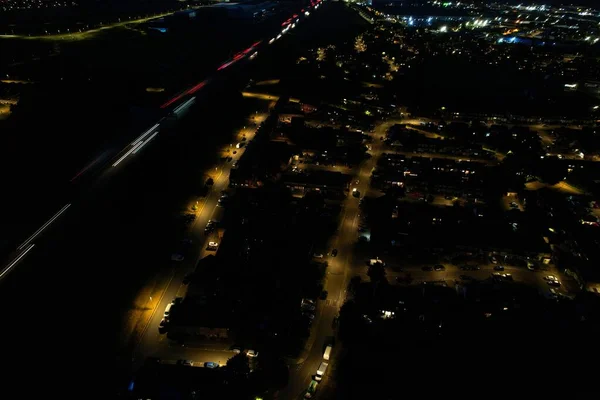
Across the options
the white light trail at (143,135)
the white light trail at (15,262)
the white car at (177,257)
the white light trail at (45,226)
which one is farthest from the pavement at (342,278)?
the white light trail at (143,135)

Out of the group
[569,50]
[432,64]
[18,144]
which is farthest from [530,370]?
[569,50]

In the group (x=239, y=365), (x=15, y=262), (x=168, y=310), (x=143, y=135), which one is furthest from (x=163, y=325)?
(x=143, y=135)

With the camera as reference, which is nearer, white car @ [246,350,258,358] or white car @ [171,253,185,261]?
white car @ [246,350,258,358]

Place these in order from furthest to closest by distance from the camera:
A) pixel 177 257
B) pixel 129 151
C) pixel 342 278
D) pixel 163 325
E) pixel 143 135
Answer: pixel 143 135 → pixel 129 151 → pixel 177 257 → pixel 342 278 → pixel 163 325

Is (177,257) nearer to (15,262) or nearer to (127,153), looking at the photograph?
(15,262)

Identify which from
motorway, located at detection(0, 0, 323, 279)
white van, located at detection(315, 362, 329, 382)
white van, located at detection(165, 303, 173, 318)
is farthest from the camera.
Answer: motorway, located at detection(0, 0, 323, 279)

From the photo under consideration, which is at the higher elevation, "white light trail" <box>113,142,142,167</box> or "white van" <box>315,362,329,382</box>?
"white light trail" <box>113,142,142,167</box>

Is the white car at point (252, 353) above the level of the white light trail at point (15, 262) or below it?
below

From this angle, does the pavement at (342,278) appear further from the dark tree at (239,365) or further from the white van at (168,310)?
the white van at (168,310)

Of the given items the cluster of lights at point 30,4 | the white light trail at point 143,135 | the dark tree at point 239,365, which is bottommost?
the dark tree at point 239,365

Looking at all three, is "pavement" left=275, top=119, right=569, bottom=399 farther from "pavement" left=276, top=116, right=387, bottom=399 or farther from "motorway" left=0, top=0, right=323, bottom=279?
"motorway" left=0, top=0, right=323, bottom=279

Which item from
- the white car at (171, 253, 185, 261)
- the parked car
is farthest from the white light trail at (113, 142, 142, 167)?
the parked car

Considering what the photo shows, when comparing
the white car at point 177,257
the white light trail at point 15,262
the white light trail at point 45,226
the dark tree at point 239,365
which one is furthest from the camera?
the white car at point 177,257
